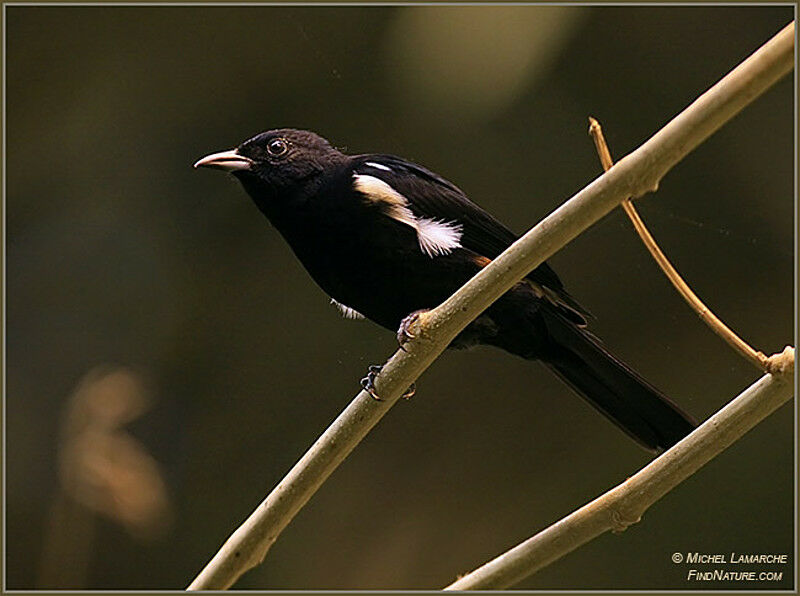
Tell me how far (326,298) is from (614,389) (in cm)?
100

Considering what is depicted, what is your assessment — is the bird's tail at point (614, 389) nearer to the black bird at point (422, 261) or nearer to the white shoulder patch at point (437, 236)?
the black bird at point (422, 261)

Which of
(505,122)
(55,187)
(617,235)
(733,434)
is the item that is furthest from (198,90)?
(733,434)

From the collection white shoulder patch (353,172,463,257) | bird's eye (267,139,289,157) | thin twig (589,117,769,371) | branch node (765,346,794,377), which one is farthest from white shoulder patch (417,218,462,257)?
branch node (765,346,794,377)

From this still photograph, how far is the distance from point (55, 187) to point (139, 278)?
16.8 inches

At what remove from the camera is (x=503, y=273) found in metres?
1.43

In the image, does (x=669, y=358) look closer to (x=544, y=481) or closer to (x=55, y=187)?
(x=544, y=481)

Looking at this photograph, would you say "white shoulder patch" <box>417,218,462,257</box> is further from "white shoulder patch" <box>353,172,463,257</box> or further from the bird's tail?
the bird's tail

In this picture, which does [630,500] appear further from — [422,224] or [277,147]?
[277,147]

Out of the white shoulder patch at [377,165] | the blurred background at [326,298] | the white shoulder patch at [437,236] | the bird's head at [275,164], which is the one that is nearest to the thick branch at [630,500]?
the blurred background at [326,298]

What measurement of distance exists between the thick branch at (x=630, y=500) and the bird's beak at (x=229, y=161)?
1212 mm

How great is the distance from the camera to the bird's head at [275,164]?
2.45 metres

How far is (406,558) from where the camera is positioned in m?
3.15

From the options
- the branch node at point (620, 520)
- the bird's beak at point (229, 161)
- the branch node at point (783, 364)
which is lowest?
the branch node at point (620, 520)

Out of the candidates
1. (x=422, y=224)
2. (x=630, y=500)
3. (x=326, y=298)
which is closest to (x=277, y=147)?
(x=422, y=224)
